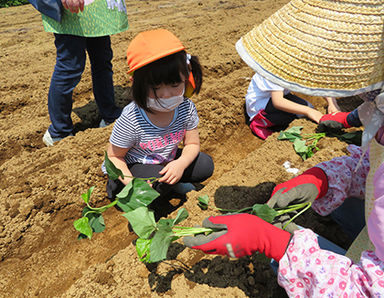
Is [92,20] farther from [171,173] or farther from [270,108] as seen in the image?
[270,108]

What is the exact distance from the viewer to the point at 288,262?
3.54ft

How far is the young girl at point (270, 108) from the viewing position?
2.66 metres

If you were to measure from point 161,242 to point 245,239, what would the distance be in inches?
13.4

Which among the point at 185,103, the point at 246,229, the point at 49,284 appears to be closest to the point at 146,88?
the point at 185,103

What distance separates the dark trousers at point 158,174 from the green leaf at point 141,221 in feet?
2.06

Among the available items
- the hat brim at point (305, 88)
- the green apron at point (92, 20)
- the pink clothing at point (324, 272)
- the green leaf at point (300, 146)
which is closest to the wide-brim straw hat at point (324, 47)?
the hat brim at point (305, 88)

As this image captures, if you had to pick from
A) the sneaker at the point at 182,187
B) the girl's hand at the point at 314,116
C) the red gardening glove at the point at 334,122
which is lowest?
the sneaker at the point at 182,187

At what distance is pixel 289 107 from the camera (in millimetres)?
2637

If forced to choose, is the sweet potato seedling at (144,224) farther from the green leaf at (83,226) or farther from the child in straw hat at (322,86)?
the child in straw hat at (322,86)

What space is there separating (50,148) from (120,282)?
1.37 m

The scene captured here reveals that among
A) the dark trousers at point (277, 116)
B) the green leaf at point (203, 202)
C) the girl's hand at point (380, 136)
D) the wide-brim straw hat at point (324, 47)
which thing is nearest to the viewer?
the wide-brim straw hat at point (324, 47)

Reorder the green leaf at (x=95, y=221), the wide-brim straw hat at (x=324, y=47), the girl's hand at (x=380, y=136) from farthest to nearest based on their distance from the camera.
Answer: the green leaf at (x=95, y=221), the girl's hand at (x=380, y=136), the wide-brim straw hat at (x=324, y=47)

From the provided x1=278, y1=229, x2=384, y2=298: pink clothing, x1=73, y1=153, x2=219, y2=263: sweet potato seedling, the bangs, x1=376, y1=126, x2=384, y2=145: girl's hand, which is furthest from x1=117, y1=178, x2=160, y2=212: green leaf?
x1=376, y1=126, x2=384, y2=145: girl's hand

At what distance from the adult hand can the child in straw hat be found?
1556 mm
